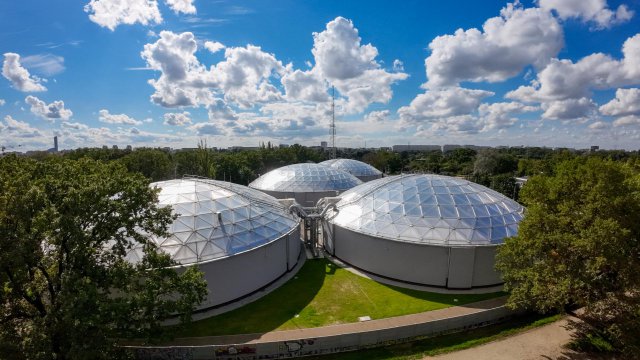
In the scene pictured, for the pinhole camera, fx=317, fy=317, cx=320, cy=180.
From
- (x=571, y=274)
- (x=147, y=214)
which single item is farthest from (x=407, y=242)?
(x=147, y=214)

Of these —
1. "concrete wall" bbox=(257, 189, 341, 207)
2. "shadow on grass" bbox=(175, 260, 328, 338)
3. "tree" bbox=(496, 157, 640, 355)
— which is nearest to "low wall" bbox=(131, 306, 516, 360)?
"shadow on grass" bbox=(175, 260, 328, 338)

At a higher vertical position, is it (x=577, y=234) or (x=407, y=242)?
(x=577, y=234)

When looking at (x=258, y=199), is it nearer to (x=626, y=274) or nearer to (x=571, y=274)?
(x=571, y=274)

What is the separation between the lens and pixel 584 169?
1939 centimetres

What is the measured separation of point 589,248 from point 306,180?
43.0 metres

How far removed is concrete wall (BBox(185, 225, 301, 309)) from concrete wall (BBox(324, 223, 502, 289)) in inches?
308

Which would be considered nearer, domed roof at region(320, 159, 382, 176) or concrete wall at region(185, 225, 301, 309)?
concrete wall at region(185, 225, 301, 309)

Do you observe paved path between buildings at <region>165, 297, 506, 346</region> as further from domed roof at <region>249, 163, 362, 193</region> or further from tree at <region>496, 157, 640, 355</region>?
domed roof at <region>249, 163, 362, 193</region>

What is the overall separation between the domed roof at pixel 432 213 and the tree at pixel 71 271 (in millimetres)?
17985

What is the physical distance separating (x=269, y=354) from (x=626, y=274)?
19.8 metres

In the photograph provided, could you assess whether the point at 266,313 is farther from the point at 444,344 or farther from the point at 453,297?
the point at 453,297

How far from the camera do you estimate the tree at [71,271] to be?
12203mm

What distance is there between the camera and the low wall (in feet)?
59.6

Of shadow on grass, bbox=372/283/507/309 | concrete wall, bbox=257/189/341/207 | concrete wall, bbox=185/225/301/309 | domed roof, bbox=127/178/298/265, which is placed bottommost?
shadow on grass, bbox=372/283/507/309
